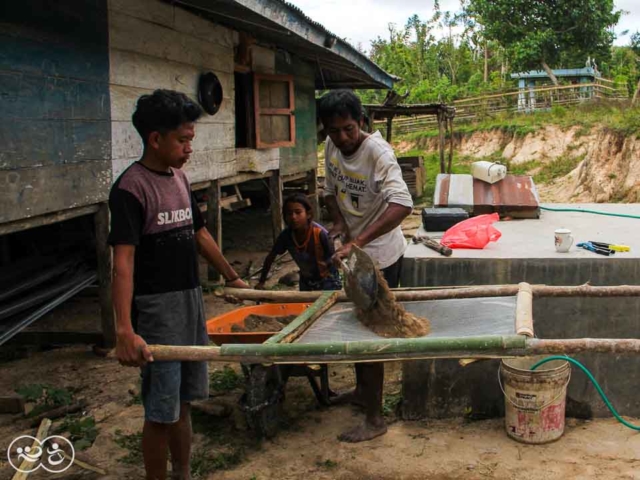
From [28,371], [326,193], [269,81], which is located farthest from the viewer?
[269,81]

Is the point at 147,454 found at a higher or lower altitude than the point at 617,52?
lower

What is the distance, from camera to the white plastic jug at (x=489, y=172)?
5.65m

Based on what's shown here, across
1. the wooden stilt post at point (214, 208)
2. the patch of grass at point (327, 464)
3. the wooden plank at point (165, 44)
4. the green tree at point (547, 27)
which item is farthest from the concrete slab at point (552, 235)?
the green tree at point (547, 27)

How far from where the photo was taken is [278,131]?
9.04 m

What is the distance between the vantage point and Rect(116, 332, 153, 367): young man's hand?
2.44m

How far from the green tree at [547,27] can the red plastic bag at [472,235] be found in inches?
995

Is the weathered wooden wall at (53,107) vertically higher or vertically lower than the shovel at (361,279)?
higher

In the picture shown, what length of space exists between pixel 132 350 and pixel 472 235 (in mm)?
2445

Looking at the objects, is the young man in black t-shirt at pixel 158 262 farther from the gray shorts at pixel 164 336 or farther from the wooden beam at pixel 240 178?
the wooden beam at pixel 240 178

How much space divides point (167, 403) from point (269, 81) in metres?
6.79

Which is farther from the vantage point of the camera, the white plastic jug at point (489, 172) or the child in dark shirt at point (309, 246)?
the white plastic jug at point (489, 172)

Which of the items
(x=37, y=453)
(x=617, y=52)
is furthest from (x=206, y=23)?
(x=617, y=52)

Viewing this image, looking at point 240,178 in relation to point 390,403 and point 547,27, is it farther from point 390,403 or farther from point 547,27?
point 547,27

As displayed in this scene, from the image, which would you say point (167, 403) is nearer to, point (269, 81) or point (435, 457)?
point (435, 457)
